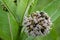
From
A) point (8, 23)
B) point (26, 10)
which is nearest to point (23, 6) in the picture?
point (26, 10)

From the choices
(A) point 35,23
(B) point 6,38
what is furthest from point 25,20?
(B) point 6,38

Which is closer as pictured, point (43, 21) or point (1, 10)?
point (43, 21)

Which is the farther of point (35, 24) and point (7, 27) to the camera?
point (7, 27)

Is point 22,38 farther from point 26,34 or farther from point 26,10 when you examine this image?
point 26,10

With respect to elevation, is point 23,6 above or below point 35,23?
above

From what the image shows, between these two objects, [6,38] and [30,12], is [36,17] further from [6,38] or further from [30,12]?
[6,38]

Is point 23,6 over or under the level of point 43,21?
over
